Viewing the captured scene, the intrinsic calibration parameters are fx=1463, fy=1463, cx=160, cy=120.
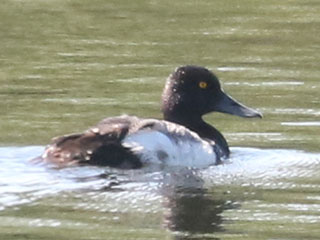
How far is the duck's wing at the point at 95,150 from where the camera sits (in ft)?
34.8

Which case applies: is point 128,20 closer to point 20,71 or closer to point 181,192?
point 20,71

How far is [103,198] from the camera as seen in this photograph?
9.84 metres

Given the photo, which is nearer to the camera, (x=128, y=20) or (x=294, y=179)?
(x=294, y=179)

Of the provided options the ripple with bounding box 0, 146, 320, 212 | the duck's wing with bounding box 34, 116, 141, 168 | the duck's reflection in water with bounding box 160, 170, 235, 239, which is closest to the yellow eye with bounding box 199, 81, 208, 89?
the ripple with bounding box 0, 146, 320, 212

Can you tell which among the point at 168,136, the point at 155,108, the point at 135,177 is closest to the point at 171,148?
the point at 168,136

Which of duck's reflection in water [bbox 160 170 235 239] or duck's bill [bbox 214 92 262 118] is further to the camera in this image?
duck's bill [bbox 214 92 262 118]

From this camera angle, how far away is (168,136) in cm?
1106

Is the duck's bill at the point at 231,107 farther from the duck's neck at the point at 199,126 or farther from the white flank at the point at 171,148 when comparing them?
the white flank at the point at 171,148

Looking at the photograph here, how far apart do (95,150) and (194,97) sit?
191 centimetres

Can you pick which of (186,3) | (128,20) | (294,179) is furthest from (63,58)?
(294,179)

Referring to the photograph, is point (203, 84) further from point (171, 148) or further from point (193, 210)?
point (193, 210)

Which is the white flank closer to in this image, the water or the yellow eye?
the water

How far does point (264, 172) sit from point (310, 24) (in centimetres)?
742

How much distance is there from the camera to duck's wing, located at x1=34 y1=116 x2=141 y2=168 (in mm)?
10602
